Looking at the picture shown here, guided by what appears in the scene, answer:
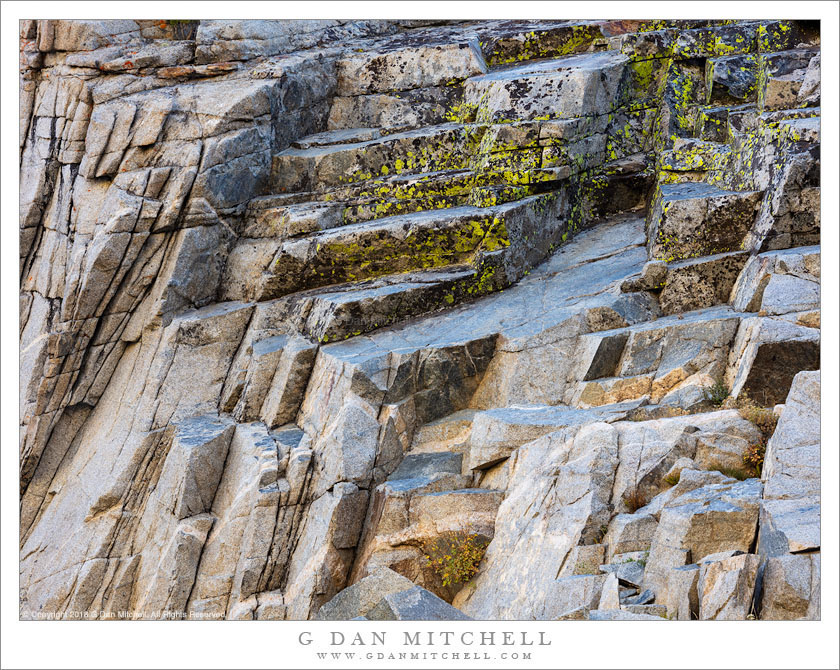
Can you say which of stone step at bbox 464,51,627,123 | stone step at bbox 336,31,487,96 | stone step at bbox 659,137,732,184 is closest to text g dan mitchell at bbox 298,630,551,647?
stone step at bbox 659,137,732,184

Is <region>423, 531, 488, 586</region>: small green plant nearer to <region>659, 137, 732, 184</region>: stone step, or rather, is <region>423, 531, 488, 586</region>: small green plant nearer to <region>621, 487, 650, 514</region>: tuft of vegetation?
<region>621, 487, 650, 514</region>: tuft of vegetation

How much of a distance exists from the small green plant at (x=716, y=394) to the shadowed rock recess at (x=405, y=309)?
7cm

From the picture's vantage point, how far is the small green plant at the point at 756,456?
14.4m

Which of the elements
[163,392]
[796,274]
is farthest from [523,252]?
[163,392]

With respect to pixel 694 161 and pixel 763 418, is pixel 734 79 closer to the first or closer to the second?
pixel 694 161

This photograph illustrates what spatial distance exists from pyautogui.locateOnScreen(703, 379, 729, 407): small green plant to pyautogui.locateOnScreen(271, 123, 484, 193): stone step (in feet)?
30.9

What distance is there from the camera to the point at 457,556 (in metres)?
16.6

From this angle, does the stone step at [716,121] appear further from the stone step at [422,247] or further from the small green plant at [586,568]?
the small green plant at [586,568]

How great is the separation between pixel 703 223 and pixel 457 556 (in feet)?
28.0

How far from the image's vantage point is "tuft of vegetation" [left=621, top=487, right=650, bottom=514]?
14.6m

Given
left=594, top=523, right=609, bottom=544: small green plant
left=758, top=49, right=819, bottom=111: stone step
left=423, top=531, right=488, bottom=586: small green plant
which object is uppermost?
left=758, top=49, right=819, bottom=111: stone step

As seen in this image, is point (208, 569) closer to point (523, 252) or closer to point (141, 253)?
point (141, 253)

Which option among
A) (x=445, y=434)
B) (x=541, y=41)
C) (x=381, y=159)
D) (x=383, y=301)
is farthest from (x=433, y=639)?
(x=541, y=41)

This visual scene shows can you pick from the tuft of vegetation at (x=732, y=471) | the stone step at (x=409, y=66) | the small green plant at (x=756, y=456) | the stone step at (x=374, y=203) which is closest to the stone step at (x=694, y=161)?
the stone step at (x=374, y=203)
